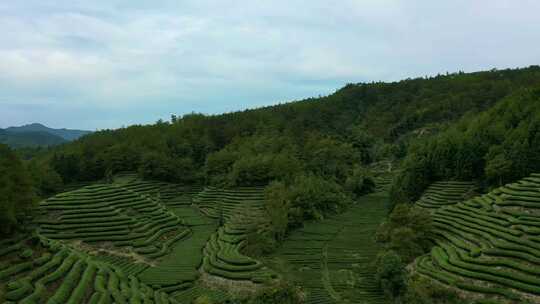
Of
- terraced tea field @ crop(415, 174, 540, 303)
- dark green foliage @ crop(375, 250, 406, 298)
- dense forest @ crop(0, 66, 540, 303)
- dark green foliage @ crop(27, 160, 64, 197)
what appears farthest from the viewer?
dark green foliage @ crop(27, 160, 64, 197)

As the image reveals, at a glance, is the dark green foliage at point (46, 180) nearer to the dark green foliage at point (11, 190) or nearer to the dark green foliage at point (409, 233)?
the dark green foliage at point (11, 190)

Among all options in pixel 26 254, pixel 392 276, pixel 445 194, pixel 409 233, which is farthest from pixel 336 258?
pixel 26 254

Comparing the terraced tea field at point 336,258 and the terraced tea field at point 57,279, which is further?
the terraced tea field at point 336,258

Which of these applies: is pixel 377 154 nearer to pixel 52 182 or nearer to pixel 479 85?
pixel 479 85

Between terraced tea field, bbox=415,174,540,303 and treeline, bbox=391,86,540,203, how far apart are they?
32.1 ft

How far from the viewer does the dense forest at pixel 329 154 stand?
5147 centimetres

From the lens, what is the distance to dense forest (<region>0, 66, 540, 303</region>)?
169 ft

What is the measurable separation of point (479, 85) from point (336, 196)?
105294mm

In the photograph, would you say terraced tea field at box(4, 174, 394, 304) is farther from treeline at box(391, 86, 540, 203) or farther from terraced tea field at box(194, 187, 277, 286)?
treeline at box(391, 86, 540, 203)

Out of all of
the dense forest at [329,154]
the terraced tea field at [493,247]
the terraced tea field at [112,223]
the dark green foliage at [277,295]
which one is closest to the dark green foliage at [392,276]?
the dense forest at [329,154]

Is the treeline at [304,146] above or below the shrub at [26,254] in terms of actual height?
above

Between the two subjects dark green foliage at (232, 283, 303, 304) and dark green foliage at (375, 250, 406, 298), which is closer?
dark green foliage at (232, 283, 303, 304)

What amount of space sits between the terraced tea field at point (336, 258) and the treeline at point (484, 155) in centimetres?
875

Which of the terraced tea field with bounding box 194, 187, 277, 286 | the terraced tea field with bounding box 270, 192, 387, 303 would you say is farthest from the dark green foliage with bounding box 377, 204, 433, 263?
the terraced tea field with bounding box 194, 187, 277, 286
